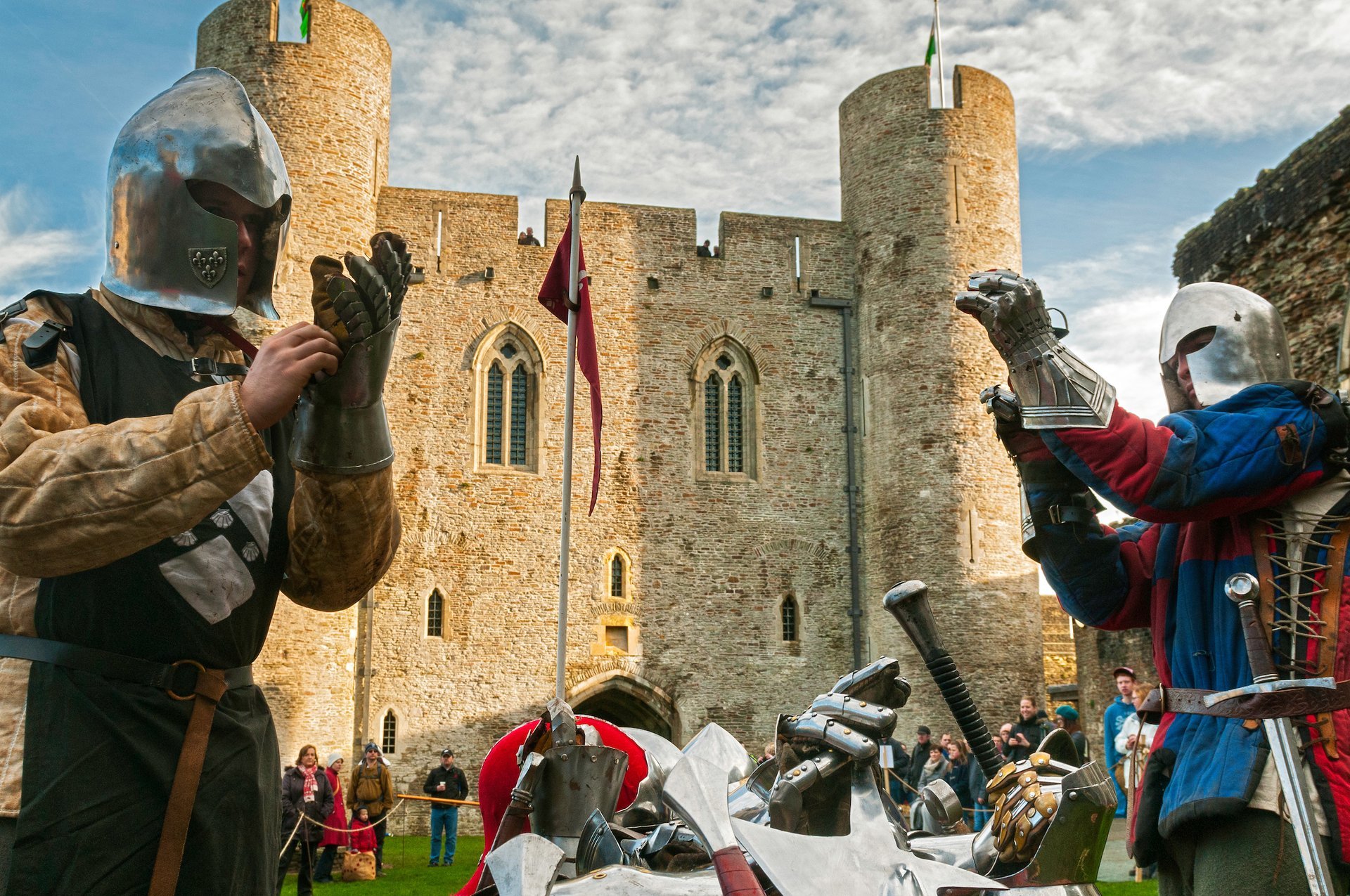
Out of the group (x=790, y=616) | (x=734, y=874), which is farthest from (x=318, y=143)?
(x=734, y=874)

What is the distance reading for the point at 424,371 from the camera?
69.7 ft

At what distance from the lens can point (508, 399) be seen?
2170 centimetres

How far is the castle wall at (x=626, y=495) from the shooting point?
67.0ft

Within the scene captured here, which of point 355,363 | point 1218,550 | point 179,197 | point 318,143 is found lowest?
point 1218,550

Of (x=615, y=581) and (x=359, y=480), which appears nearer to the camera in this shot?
(x=359, y=480)

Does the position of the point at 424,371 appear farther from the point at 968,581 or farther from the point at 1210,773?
the point at 1210,773

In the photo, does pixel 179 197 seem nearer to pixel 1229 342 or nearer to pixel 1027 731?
pixel 1229 342

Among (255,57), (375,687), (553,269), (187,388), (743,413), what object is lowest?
(375,687)

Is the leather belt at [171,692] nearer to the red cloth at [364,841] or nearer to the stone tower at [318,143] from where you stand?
the red cloth at [364,841]

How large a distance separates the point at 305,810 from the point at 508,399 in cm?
1102

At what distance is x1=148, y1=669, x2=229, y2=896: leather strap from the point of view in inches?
79.8

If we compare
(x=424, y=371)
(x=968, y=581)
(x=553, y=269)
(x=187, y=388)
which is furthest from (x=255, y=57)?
(x=187, y=388)

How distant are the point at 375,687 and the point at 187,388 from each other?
60.6 feet

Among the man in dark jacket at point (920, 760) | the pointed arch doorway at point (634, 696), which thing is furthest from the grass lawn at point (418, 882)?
the man in dark jacket at point (920, 760)
